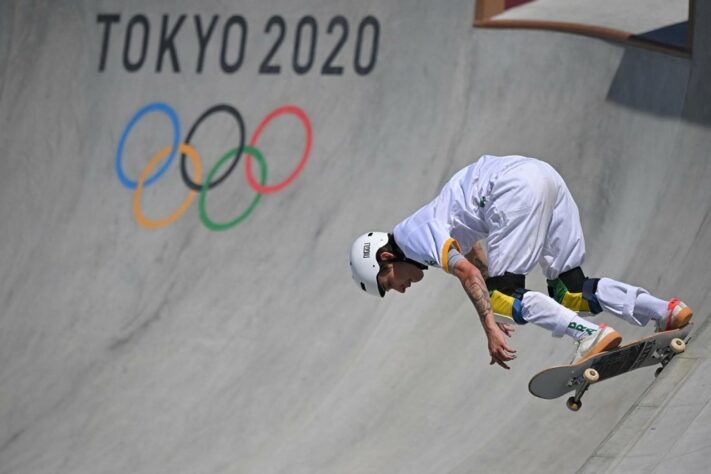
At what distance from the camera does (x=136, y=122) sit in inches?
450

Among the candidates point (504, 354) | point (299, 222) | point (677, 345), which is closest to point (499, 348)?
point (504, 354)

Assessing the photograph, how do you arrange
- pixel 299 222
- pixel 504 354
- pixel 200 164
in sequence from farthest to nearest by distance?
pixel 200 164 < pixel 299 222 < pixel 504 354

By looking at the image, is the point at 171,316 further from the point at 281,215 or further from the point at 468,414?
the point at 468,414

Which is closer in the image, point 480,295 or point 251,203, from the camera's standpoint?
point 480,295

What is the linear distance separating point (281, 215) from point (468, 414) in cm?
335

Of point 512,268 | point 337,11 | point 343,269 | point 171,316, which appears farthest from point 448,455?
point 337,11

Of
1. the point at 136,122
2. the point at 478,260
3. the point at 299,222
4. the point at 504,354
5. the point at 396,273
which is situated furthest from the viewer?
the point at 136,122

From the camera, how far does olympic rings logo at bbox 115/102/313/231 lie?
10305 millimetres

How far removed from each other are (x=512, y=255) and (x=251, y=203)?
487 centimetres

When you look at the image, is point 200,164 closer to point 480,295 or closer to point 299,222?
point 299,222

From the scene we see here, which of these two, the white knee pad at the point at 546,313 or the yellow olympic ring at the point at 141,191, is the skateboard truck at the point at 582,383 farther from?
the yellow olympic ring at the point at 141,191

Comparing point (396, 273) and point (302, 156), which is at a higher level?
point (302, 156)

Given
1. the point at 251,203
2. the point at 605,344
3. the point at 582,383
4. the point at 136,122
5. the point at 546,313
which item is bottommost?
the point at 582,383

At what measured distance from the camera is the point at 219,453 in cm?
817
